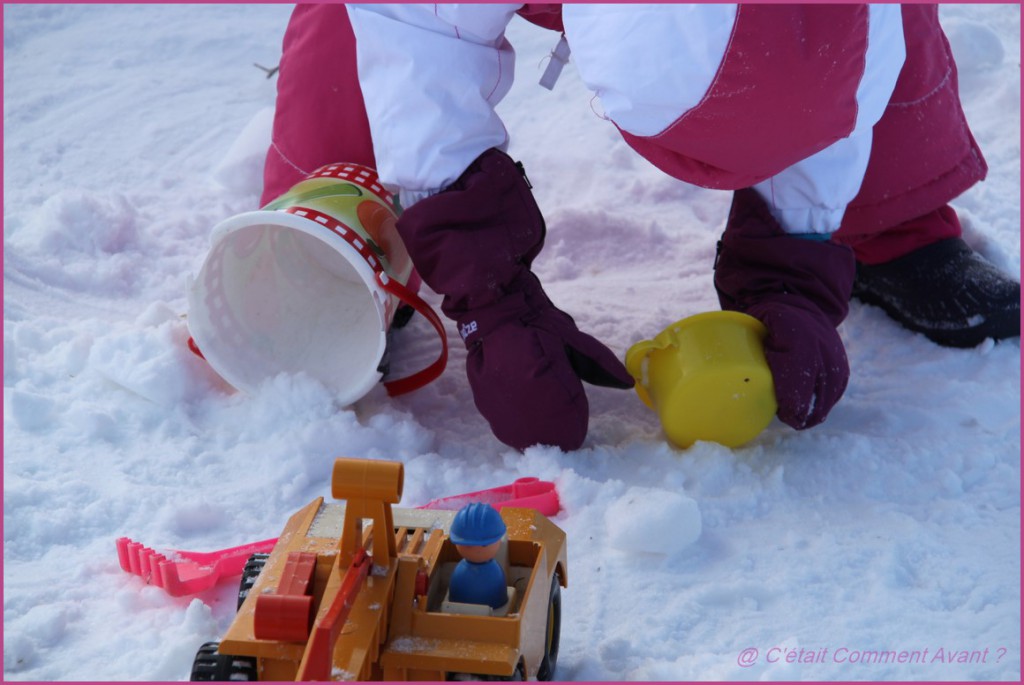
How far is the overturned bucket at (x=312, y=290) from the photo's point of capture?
132cm

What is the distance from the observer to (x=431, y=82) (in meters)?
1.28

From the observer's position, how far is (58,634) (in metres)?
0.99

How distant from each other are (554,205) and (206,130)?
0.66 m

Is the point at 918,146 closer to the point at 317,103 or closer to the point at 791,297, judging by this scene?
the point at 791,297

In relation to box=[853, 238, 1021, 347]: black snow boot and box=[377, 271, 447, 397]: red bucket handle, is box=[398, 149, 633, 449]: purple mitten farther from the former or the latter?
box=[853, 238, 1021, 347]: black snow boot

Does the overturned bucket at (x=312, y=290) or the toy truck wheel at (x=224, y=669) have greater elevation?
the toy truck wheel at (x=224, y=669)

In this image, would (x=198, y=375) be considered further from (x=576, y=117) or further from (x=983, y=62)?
(x=983, y=62)

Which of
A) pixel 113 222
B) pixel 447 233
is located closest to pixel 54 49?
pixel 113 222

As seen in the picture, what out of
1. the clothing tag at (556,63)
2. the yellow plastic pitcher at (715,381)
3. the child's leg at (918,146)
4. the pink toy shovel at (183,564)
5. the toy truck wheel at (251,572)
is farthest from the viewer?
the child's leg at (918,146)

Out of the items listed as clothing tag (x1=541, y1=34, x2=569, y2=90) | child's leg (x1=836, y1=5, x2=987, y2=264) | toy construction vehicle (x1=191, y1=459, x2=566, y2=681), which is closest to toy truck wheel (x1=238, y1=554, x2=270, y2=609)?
Result: toy construction vehicle (x1=191, y1=459, x2=566, y2=681)

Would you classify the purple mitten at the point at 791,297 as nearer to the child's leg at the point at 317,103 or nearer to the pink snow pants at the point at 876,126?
the pink snow pants at the point at 876,126

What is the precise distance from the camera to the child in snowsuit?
105 centimetres

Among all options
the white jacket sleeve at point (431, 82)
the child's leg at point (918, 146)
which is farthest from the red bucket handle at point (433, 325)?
the child's leg at point (918, 146)

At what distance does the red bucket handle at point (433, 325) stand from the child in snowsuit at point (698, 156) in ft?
0.14
